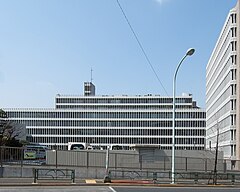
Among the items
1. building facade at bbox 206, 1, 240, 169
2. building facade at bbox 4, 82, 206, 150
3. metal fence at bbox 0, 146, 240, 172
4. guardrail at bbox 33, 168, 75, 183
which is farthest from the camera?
building facade at bbox 4, 82, 206, 150

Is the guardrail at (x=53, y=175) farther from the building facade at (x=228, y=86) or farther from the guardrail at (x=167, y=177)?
the building facade at (x=228, y=86)

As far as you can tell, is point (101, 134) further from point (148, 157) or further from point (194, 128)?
point (148, 157)

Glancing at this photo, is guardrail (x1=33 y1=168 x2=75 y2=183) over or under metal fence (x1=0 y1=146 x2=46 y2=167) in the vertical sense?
under

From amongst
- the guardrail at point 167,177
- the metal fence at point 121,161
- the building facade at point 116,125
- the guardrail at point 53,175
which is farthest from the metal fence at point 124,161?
the building facade at point 116,125

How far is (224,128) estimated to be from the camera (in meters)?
93.4

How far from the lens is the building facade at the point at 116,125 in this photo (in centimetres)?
15314

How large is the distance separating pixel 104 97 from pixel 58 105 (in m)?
17.4

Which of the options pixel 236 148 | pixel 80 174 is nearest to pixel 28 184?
pixel 80 174

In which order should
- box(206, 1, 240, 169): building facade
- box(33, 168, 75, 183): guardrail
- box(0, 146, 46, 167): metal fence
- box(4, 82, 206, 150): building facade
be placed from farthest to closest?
1. box(4, 82, 206, 150): building facade
2. box(206, 1, 240, 169): building facade
3. box(0, 146, 46, 167): metal fence
4. box(33, 168, 75, 183): guardrail

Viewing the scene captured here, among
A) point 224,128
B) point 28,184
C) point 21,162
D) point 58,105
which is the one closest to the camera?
point 28,184

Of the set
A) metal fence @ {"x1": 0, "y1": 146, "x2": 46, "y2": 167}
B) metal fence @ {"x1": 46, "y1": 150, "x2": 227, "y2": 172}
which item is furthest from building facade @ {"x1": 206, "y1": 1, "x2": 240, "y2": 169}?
metal fence @ {"x1": 0, "y1": 146, "x2": 46, "y2": 167}

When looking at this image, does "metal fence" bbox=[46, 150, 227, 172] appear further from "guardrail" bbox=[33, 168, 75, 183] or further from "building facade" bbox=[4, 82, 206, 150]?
"building facade" bbox=[4, 82, 206, 150]

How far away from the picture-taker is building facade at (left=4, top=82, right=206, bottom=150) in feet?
502

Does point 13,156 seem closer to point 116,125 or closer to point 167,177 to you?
point 167,177
